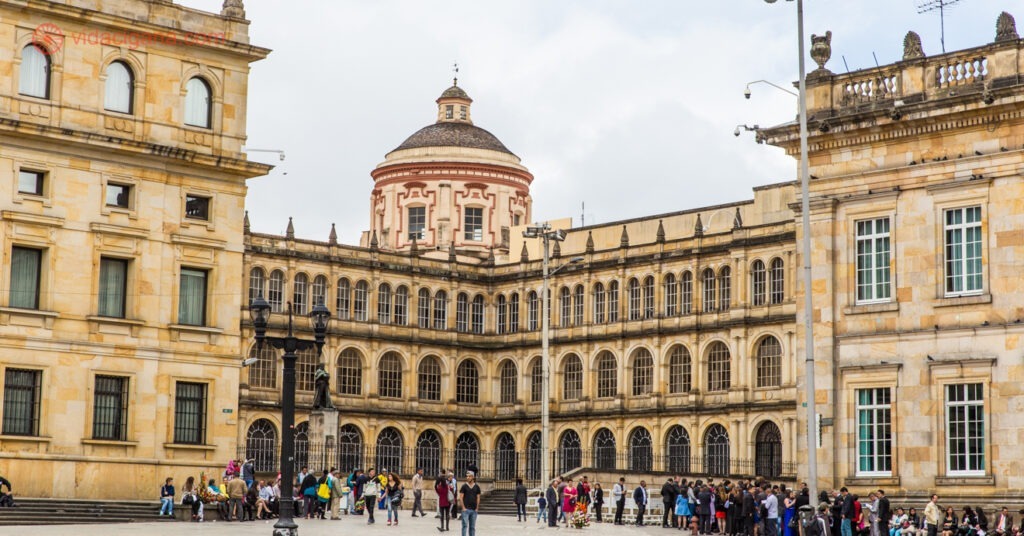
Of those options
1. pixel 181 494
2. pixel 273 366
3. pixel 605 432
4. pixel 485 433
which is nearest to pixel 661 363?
pixel 605 432

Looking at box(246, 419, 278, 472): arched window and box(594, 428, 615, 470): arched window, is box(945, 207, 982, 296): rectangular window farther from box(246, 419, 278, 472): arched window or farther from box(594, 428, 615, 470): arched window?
box(246, 419, 278, 472): arched window

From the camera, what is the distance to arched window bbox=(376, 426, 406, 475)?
8138 centimetres

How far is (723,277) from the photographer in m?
75.9

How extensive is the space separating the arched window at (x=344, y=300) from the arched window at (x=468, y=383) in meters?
7.74

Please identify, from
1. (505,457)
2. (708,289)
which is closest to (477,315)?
(505,457)

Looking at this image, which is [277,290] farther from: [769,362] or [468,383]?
[769,362]

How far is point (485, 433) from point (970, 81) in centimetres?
5066

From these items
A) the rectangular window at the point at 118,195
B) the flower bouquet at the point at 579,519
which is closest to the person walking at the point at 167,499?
the rectangular window at the point at 118,195

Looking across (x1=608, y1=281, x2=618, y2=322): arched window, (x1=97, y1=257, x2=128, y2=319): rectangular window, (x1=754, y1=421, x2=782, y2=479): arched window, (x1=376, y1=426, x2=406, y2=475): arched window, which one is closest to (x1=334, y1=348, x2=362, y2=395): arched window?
(x1=376, y1=426, x2=406, y2=475): arched window

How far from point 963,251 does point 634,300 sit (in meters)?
42.1

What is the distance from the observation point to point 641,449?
79.0 metres

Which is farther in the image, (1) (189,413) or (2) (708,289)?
(2) (708,289)

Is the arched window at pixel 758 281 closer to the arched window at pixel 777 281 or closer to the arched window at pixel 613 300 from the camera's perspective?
the arched window at pixel 777 281

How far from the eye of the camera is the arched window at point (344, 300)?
80438 mm
